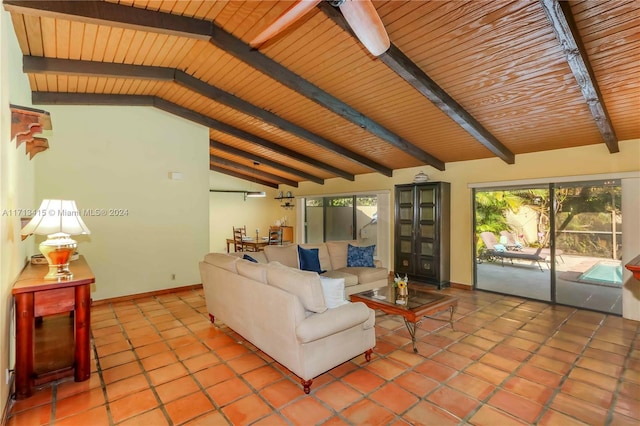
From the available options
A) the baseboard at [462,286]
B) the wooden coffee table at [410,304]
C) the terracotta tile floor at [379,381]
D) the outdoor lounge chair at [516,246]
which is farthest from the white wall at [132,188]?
the outdoor lounge chair at [516,246]

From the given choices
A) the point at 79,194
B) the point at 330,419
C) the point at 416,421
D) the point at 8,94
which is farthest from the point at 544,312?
the point at 79,194

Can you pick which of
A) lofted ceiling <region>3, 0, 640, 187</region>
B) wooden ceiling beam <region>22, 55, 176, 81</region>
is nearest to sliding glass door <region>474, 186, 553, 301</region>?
lofted ceiling <region>3, 0, 640, 187</region>

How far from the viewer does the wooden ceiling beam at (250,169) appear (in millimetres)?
8219

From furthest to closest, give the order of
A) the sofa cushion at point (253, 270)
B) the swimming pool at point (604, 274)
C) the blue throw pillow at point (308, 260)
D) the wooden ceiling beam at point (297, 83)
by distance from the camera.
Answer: the blue throw pillow at point (308, 260), the swimming pool at point (604, 274), the wooden ceiling beam at point (297, 83), the sofa cushion at point (253, 270)

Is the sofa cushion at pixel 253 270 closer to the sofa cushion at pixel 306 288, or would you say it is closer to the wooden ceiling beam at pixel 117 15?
the sofa cushion at pixel 306 288

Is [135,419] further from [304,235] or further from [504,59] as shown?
[304,235]

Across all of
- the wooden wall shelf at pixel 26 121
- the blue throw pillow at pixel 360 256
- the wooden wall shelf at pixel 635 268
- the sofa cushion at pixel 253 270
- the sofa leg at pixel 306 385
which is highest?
the wooden wall shelf at pixel 26 121

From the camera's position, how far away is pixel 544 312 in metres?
4.33

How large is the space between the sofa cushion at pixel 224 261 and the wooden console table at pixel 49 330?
121 centimetres

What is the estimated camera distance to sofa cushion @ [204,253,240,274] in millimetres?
3326

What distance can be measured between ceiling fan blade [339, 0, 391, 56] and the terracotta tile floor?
8.10 ft

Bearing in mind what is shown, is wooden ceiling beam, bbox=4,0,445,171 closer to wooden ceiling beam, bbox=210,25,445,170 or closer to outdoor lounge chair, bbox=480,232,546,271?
wooden ceiling beam, bbox=210,25,445,170

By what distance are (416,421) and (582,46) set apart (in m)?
3.21

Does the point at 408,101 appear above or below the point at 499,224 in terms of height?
above
